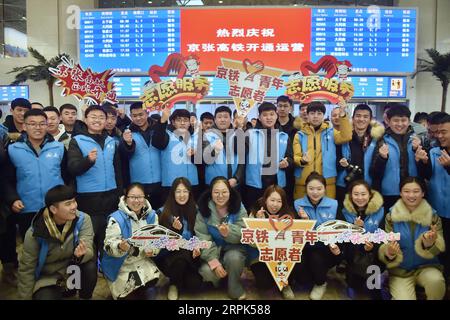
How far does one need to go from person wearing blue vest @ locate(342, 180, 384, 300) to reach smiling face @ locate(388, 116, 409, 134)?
0.40 meters

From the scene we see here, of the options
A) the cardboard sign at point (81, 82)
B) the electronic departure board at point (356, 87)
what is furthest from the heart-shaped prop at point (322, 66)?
the cardboard sign at point (81, 82)

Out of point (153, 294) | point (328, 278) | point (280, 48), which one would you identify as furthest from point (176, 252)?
point (280, 48)

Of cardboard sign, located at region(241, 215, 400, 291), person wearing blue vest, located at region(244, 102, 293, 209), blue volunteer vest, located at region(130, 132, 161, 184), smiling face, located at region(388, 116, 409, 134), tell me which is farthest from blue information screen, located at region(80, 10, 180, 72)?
smiling face, located at region(388, 116, 409, 134)

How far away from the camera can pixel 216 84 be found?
7.94 feet

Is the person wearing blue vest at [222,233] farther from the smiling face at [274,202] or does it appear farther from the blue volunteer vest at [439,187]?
the blue volunteer vest at [439,187]

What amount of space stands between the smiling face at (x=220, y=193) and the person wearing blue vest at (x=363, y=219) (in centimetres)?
79

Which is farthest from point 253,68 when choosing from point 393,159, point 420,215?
point 420,215

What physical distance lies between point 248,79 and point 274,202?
816 mm

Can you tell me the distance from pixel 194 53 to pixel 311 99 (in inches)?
32.1

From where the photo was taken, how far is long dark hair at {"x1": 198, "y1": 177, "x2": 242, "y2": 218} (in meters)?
2.46

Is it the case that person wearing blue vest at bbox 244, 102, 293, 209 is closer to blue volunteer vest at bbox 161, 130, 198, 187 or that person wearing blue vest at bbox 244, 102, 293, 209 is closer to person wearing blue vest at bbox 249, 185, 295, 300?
person wearing blue vest at bbox 249, 185, 295, 300

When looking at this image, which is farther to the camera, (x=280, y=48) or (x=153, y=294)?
(x=153, y=294)

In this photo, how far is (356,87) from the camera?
7.87 feet
